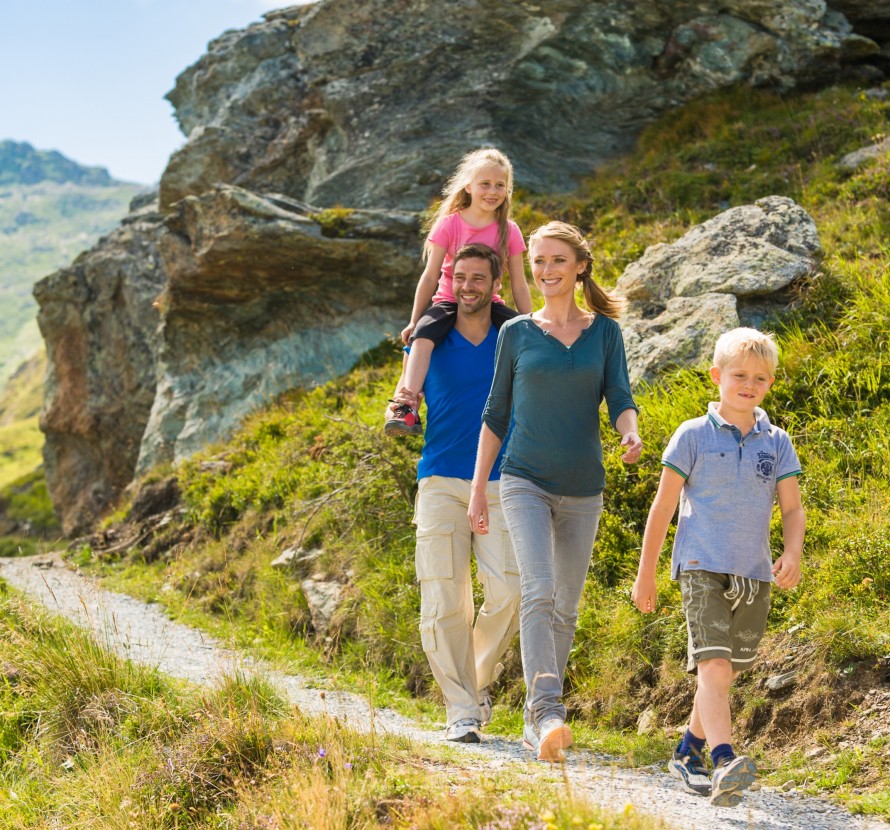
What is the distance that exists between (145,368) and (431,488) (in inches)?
539

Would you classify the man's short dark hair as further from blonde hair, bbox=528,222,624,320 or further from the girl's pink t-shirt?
blonde hair, bbox=528,222,624,320

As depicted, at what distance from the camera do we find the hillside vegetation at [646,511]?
5402 millimetres

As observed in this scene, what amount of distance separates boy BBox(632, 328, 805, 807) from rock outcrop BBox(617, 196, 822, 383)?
4043 millimetres

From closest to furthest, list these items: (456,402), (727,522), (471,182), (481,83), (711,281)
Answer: (727,522)
(456,402)
(471,182)
(711,281)
(481,83)

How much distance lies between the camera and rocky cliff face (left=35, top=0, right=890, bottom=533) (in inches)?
571

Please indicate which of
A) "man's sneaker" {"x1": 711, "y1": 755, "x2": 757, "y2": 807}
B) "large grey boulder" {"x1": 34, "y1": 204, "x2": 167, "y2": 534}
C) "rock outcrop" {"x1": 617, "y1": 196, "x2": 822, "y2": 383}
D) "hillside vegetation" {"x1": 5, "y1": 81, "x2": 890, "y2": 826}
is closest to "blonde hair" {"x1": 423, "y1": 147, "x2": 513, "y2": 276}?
"hillside vegetation" {"x1": 5, "y1": 81, "x2": 890, "y2": 826}

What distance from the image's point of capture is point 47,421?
1920 cm

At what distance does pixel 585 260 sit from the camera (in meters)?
5.41

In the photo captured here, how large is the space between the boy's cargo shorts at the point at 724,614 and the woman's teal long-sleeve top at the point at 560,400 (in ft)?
2.92

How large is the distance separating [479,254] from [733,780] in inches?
139

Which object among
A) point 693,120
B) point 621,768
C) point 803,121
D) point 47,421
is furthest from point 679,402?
point 47,421

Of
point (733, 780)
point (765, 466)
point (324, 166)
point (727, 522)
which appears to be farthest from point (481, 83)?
point (733, 780)

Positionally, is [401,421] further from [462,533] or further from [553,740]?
[553,740]

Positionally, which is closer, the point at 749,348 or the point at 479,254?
the point at 749,348
